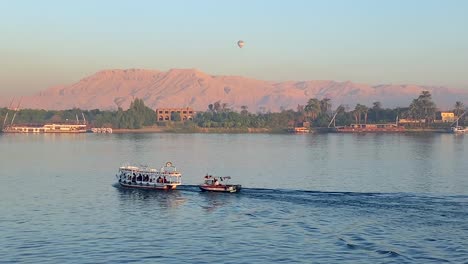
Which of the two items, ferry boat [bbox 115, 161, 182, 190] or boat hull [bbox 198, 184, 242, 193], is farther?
ferry boat [bbox 115, 161, 182, 190]

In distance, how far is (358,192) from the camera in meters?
71.5

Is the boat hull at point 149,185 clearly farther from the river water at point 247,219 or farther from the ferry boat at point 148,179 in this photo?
the river water at point 247,219

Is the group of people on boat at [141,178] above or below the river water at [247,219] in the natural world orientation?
above

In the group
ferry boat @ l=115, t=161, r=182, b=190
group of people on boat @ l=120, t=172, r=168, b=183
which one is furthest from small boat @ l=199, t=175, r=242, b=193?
group of people on boat @ l=120, t=172, r=168, b=183

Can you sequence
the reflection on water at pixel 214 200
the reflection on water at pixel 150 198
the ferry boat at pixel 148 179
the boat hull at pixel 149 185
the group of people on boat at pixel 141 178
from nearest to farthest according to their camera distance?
the reflection on water at pixel 214 200
the reflection on water at pixel 150 198
the boat hull at pixel 149 185
the ferry boat at pixel 148 179
the group of people on boat at pixel 141 178

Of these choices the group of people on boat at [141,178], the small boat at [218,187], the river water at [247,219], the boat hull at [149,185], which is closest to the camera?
the river water at [247,219]

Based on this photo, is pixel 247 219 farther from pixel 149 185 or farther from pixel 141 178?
pixel 141 178

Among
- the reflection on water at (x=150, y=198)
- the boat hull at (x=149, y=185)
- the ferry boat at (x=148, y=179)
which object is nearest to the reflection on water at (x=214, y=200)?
the reflection on water at (x=150, y=198)

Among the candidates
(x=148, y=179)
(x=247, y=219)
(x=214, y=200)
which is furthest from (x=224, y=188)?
(x=247, y=219)

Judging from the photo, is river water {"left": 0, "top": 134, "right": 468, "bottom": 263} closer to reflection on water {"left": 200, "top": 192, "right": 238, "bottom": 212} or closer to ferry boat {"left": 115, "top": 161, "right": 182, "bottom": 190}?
reflection on water {"left": 200, "top": 192, "right": 238, "bottom": 212}

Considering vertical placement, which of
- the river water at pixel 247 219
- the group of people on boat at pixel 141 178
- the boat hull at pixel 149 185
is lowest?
the river water at pixel 247 219

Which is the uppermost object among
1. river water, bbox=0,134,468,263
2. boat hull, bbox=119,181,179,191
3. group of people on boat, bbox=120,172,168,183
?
group of people on boat, bbox=120,172,168,183

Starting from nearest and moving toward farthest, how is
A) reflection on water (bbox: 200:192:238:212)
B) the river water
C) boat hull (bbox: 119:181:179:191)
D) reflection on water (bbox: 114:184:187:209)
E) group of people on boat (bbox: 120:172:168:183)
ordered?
the river water → reflection on water (bbox: 200:192:238:212) → reflection on water (bbox: 114:184:187:209) → boat hull (bbox: 119:181:179:191) → group of people on boat (bbox: 120:172:168:183)

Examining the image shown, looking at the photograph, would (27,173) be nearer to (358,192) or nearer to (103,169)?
(103,169)
